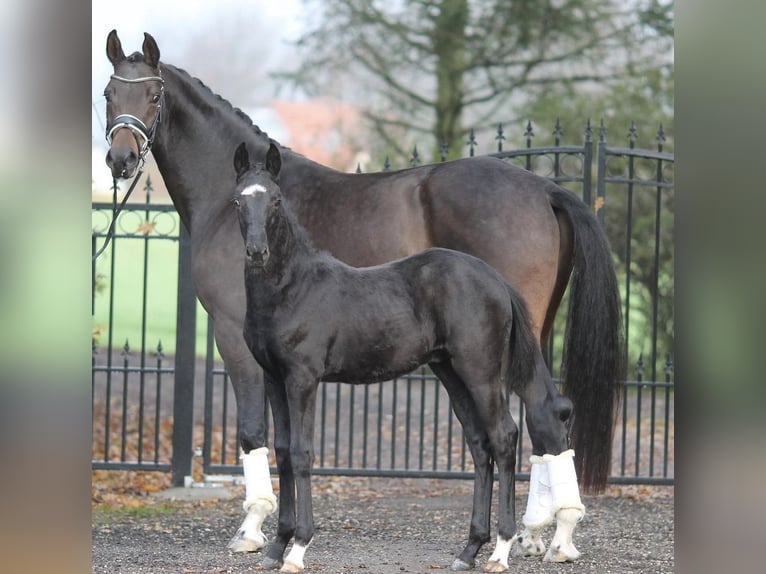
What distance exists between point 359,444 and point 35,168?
8079 mm

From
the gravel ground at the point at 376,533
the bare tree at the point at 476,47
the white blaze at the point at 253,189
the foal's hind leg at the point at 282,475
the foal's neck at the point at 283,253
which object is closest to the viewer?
the white blaze at the point at 253,189

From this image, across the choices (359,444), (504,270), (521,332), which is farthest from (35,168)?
(359,444)

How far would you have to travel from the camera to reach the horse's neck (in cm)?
543

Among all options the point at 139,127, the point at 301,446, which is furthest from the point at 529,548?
the point at 139,127

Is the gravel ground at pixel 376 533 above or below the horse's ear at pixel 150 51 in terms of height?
below

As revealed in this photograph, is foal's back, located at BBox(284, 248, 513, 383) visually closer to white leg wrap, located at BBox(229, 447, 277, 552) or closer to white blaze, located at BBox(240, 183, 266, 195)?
white blaze, located at BBox(240, 183, 266, 195)

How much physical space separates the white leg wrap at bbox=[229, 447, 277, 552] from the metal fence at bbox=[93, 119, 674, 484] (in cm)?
117

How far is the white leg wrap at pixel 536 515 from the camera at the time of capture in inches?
196

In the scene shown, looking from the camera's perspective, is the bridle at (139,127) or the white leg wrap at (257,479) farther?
the white leg wrap at (257,479)

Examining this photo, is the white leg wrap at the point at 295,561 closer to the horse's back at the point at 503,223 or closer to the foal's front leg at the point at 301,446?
the foal's front leg at the point at 301,446

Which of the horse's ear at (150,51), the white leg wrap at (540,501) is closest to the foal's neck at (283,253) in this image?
the horse's ear at (150,51)

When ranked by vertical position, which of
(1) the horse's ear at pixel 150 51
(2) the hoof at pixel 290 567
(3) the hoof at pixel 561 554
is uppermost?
(1) the horse's ear at pixel 150 51

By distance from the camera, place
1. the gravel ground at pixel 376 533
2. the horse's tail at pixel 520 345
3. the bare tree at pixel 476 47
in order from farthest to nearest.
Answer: the bare tree at pixel 476 47
the gravel ground at pixel 376 533
the horse's tail at pixel 520 345

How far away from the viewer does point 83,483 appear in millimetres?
2049
